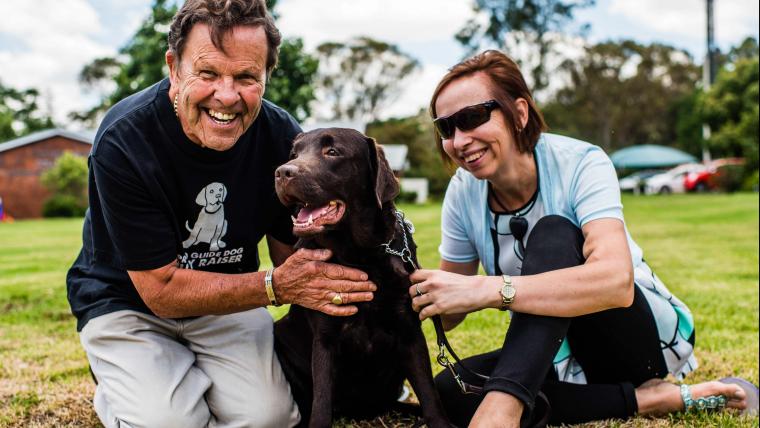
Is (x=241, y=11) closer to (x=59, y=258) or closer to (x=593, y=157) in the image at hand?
(x=593, y=157)

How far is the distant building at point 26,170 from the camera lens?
3672 cm

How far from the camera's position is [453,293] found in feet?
8.63

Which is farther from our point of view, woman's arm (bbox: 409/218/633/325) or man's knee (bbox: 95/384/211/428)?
man's knee (bbox: 95/384/211/428)

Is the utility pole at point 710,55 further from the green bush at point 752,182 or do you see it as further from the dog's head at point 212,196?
the dog's head at point 212,196

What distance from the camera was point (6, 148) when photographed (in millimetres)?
36906

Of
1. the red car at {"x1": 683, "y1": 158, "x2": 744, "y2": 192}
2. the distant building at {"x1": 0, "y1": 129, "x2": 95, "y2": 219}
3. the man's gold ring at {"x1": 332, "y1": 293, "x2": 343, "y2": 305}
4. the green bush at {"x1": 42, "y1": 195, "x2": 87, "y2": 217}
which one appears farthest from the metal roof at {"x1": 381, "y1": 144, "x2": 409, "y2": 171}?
the man's gold ring at {"x1": 332, "y1": 293, "x2": 343, "y2": 305}

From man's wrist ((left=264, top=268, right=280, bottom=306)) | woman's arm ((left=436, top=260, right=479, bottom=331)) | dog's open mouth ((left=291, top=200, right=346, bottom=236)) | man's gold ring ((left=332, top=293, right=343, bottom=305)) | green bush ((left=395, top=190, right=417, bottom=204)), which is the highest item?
dog's open mouth ((left=291, top=200, right=346, bottom=236))

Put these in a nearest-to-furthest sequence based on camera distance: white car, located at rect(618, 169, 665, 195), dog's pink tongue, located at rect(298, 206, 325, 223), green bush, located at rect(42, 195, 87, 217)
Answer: dog's pink tongue, located at rect(298, 206, 325, 223) < green bush, located at rect(42, 195, 87, 217) < white car, located at rect(618, 169, 665, 195)

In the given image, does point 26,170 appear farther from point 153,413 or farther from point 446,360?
point 446,360

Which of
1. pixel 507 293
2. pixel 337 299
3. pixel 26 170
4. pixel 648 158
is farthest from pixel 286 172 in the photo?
pixel 648 158

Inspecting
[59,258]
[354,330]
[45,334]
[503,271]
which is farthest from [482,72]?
[59,258]

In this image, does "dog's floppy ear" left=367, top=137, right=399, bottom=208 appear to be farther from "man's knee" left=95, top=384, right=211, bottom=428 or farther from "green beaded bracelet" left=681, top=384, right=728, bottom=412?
"green beaded bracelet" left=681, top=384, right=728, bottom=412

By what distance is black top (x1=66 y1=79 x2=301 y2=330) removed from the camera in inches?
112

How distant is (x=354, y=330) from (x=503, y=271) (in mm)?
797
